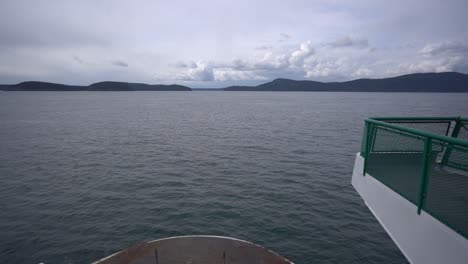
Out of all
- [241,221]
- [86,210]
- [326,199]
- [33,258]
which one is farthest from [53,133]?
[326,199]

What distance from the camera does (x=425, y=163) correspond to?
4.31 m

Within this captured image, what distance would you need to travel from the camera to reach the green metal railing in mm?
3930

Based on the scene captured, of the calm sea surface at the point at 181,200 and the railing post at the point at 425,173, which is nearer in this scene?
the railing post at the point at 425,173

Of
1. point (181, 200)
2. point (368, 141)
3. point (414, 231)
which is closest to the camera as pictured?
point (414, 231)

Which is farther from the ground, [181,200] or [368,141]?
[368,141]

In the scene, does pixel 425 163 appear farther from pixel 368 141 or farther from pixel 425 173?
pixel 368 141

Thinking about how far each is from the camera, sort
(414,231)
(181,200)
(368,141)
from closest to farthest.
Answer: (414,231) < (368,141) < (181,200)

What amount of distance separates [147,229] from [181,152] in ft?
54.4

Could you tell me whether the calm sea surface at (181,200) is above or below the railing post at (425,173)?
below

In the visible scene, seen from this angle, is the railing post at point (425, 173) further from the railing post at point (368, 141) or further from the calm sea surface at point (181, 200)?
the calm sea surface at point (181, 200)

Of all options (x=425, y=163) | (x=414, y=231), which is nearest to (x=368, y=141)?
(x=425, y=163)

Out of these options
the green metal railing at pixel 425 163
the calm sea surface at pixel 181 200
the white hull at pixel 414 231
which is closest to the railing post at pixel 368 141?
the green metal railing at pixel 425 163

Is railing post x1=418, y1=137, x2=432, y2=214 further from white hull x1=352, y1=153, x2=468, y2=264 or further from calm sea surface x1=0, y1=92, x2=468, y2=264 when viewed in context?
calm sea surface x1=0, y1=92, x2=468, y2=264

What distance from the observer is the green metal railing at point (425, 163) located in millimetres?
3930
